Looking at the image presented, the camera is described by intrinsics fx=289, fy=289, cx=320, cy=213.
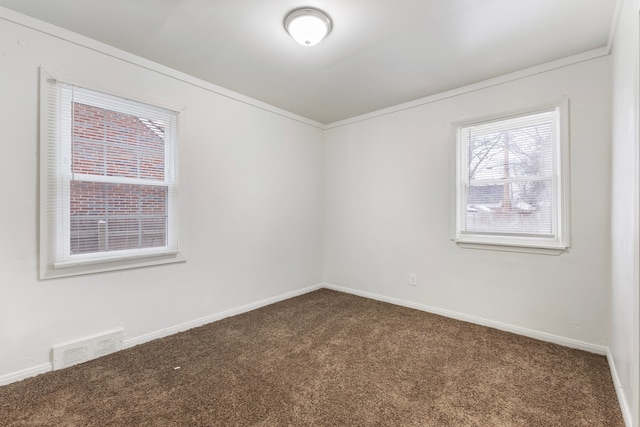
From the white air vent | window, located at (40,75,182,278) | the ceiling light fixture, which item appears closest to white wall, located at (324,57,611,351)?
the ceiling light fixture

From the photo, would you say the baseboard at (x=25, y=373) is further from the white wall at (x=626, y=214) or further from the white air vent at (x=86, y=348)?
the white wall at (x=626, y=214)

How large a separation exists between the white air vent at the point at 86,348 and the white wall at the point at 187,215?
6 centimetres

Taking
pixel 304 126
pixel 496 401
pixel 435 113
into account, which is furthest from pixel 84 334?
pixel 435 113

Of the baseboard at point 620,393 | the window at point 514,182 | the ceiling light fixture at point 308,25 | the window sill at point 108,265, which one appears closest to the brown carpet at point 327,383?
the baseboard at point 620,393

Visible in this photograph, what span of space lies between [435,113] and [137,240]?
327cm

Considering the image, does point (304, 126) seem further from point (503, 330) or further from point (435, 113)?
point (503, 330)

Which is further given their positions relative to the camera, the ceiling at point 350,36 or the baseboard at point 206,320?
the baseboard at point 206,320

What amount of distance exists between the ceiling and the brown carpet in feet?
8.06

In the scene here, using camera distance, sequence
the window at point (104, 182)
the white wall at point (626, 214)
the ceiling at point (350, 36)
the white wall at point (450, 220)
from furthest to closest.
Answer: the white wall at point (450, 220) < the window at point (104, 182) < the ceiling at point (350, 36) < the white wall at point (626, 214)

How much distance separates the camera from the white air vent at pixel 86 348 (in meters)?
2.09

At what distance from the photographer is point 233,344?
249cm

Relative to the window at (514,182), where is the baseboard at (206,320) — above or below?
below

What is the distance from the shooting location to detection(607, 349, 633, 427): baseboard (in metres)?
1.52

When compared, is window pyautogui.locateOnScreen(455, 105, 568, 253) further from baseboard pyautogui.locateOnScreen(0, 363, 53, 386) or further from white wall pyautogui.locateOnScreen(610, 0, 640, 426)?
baseboard pyautogui.locateOnScreen(0, 363, 53, 386)
